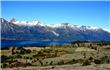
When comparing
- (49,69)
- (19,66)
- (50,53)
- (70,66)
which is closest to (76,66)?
(70,66)

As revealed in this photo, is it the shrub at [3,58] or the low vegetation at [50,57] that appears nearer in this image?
the low vegetation at [50,57]

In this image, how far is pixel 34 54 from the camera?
2720 cm

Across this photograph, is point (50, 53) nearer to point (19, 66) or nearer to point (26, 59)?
point (26, 59)

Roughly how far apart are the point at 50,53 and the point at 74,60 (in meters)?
3.95

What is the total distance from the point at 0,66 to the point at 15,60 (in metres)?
2.36

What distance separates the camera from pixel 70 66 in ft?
73.6

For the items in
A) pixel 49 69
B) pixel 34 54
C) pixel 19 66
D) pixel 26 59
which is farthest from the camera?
pixel 34 54

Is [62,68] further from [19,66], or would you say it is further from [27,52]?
[27,52]

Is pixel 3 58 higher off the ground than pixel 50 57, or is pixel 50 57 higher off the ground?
pixel 3 58

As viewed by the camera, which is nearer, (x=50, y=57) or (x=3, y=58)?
(x=3, y=58)

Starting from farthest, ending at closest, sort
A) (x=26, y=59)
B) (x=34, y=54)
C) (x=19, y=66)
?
(x=34, y=54) < (x=26, y=59) < (x=19, y=66)

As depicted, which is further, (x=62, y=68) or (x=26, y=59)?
(x=26, y=59)

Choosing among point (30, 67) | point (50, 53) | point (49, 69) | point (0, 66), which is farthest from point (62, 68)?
point (50, 53)

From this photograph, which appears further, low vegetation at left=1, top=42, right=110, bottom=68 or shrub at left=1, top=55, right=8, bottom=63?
shrub at left=1, top=55, right=8, bottom=63
